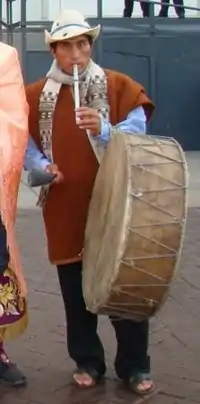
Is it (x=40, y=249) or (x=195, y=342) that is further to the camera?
(x=40, y=249)

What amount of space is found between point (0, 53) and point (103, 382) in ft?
5.16

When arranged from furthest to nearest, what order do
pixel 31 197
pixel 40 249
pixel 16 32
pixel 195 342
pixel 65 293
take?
pixel 16 32
pixel 31 197
pixel 40 249
pixel 195 342
pixel 65 293

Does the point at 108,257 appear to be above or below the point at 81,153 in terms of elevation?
below

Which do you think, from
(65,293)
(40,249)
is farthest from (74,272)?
(40,249)

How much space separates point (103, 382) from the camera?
445 centimetres

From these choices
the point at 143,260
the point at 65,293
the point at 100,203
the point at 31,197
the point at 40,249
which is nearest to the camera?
the point at 143,260

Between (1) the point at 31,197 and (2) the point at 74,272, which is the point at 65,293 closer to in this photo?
(2) the point at 74,272

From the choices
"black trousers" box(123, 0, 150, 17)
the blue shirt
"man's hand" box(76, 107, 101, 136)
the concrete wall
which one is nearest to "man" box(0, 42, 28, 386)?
the blue shirt

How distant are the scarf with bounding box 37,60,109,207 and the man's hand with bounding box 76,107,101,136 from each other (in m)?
0.10

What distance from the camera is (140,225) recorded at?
12.0ft

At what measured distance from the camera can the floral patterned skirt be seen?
411cm

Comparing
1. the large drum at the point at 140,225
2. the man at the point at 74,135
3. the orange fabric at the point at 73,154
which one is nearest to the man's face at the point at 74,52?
the man at the point at 74,135

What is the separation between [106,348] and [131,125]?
1.32 metres

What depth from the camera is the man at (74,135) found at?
4.02 metres
